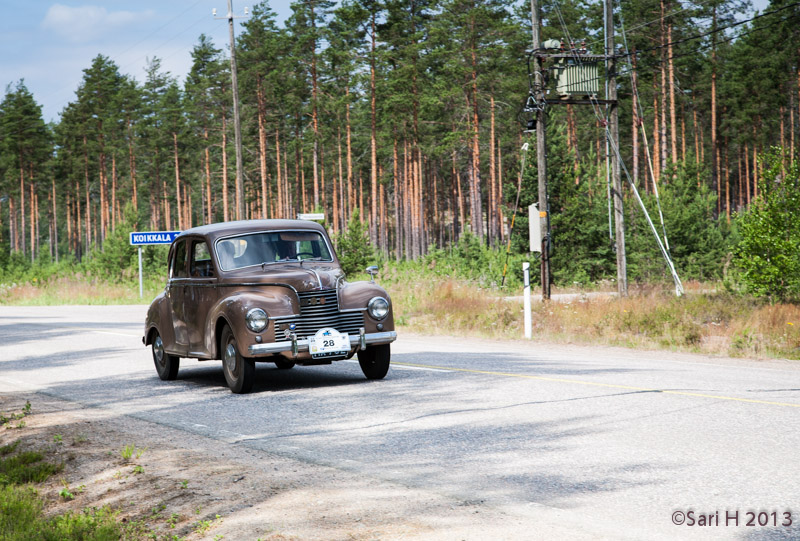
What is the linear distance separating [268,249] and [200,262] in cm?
98

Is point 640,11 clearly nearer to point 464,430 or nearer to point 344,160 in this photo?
point 344,160

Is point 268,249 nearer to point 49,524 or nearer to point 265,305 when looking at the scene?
point 265,305

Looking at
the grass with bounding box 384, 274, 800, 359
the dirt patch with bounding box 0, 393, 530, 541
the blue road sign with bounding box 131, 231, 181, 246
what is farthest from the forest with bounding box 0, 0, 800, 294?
the dirt patch with bounding box 0, 393, 530, 541

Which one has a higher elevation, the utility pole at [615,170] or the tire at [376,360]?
the utility pole at [615,170]

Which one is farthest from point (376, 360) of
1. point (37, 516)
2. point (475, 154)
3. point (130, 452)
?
point (475, 154)

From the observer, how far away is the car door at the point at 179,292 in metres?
11.4

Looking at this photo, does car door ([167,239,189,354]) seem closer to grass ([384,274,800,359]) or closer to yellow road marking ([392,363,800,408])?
yellow road marking ([392,363,800,408])

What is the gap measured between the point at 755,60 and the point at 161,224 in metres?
80.4

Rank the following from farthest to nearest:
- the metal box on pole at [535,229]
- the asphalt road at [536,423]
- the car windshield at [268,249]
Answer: the metal box on pole at [535,229], the car windshield at [268,249], the asphalt road at [536,423]

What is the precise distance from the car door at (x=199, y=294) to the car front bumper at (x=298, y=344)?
51.1 inches

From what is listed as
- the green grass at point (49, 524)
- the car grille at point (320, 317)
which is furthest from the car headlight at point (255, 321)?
the green grass at point (49, 524)

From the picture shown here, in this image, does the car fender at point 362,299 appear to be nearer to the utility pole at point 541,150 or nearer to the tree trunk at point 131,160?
the utility pole at point 541,150

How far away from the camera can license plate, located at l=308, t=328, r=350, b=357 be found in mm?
9977

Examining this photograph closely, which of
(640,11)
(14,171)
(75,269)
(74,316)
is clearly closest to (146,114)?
(14,171)
